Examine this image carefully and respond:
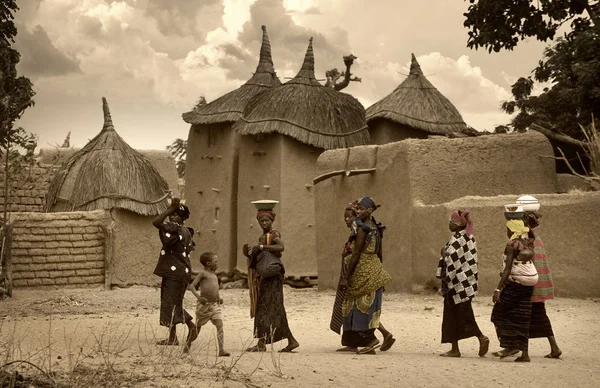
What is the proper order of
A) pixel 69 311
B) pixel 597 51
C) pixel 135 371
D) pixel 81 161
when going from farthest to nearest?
pixel 81 161, pixel 597 51, pixel 69 311, pixel 135 371

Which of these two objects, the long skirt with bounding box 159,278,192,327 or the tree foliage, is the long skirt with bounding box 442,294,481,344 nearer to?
the long skirt with bounding box 159,278,192,327

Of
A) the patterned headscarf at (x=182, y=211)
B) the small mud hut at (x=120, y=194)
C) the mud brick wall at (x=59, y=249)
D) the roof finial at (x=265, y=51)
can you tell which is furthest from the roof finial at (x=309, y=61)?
the patterned headscarf at (x=182, y=211)

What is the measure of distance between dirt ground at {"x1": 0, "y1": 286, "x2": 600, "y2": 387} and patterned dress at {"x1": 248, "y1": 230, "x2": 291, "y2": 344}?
231 millimetres

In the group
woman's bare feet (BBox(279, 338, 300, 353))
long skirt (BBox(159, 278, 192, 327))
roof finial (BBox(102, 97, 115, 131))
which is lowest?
woman's bare feet (BBox(279, 338, 300, 353))

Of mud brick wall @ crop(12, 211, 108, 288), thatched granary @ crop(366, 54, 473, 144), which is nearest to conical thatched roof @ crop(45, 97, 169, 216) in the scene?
mud brick wall @ crop(12, 211, 108, 288)

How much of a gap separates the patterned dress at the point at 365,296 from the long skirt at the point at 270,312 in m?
0.59

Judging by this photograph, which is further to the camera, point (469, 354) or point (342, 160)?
point (342, 160)

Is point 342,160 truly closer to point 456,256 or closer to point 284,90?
point 284,90

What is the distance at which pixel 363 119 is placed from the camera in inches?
812

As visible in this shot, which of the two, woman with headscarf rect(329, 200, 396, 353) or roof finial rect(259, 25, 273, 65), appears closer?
woman with headscarf rect(329, 200, 396, 353)

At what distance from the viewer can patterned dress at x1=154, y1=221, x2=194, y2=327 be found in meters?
8.91

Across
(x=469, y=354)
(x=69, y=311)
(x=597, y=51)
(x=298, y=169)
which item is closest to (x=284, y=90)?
(x=298, y=169)

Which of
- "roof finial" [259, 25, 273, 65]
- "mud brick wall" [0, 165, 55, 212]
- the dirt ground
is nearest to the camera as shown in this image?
the dirt ground

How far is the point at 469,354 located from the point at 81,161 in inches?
459
